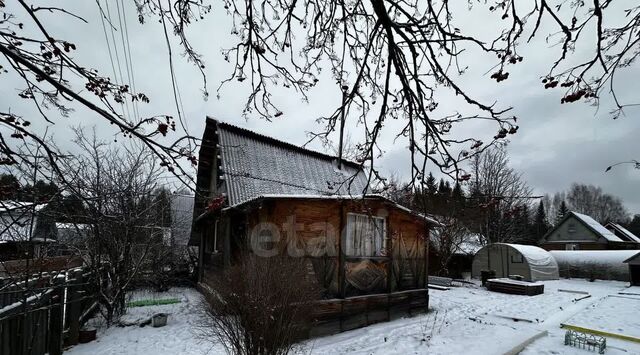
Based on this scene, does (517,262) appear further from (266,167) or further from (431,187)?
(431,187)

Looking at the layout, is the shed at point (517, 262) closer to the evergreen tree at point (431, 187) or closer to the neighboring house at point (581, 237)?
the neighboring house at point (581, 237)

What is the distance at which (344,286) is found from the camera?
9156 mm

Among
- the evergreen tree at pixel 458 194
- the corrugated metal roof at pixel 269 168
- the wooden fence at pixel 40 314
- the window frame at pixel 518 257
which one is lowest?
the window frame at pixel 518 257

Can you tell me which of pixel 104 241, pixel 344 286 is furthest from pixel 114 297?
pixel 344 286

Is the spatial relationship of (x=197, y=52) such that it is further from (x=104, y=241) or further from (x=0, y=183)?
(x=104, y=241)

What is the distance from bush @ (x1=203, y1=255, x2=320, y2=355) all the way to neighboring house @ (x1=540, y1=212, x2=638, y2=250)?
39686 mm

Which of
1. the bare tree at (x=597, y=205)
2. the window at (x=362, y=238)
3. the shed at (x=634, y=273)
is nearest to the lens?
the window at (x=362, y=238)

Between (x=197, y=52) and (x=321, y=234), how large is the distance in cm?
659

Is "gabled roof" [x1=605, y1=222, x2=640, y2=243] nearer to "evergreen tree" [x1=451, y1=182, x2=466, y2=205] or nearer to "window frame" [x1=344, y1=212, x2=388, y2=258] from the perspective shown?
"window frame" [x1=344, y1=212, x2=388, y2=258]

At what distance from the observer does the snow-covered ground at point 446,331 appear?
290 inches

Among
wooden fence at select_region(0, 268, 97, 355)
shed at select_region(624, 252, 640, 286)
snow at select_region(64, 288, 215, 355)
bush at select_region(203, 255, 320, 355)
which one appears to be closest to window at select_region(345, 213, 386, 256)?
bush at select_region(203, 255, 320, 355)

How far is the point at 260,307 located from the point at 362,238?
16.7ft

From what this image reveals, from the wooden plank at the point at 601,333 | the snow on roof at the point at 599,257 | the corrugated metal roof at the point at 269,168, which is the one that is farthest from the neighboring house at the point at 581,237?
the corrugated metal roof at the point at 269,168

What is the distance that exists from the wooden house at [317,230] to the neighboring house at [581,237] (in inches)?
1310
